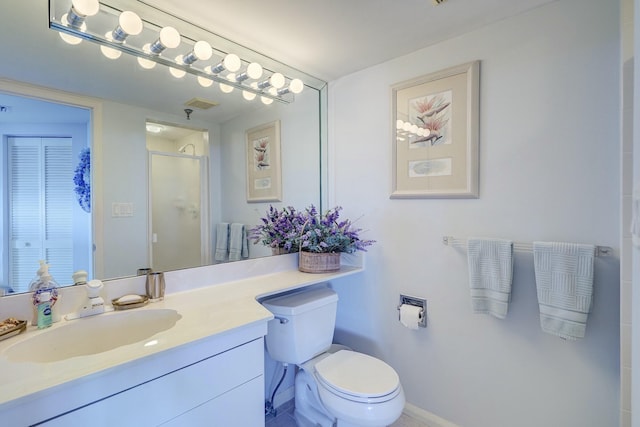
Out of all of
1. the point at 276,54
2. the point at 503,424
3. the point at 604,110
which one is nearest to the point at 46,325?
the point at 276,54

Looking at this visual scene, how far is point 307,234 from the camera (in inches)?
70.8

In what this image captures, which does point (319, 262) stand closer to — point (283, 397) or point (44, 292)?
Answer: point (283, 397)

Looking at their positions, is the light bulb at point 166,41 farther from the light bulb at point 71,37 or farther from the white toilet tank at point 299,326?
the white toilet tank at point 299,326

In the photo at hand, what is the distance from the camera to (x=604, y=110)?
1.19 meters

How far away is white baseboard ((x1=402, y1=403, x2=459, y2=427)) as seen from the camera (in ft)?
5.32

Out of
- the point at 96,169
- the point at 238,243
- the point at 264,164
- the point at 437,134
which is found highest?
the point at 437,134

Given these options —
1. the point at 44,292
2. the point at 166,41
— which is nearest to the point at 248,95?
the point at 166,41

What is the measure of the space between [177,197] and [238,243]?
16.8 inches

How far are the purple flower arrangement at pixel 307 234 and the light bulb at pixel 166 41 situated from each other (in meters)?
1.01

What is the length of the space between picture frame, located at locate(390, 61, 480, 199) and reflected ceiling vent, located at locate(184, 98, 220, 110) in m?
1.08

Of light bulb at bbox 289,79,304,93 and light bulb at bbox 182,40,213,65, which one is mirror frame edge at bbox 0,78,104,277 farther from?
light bulb at bbox 289,79,304,93

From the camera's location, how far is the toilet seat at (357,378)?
127cm

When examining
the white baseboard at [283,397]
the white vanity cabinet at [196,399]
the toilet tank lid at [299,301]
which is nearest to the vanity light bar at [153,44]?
the toilet tank lid at [299,301]

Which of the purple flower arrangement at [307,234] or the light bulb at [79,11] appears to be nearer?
the light bulb at [79,11]
